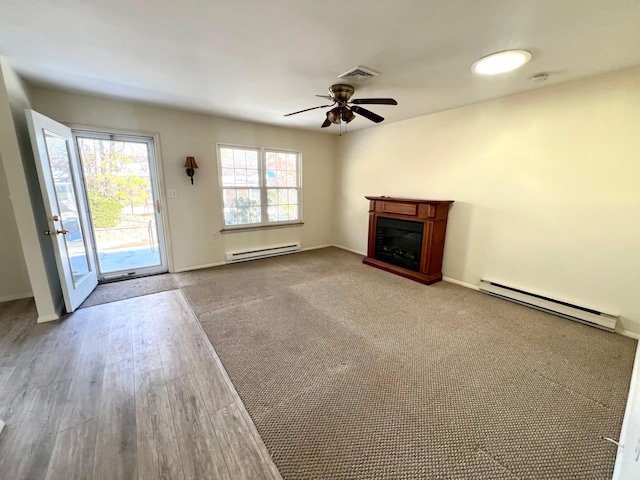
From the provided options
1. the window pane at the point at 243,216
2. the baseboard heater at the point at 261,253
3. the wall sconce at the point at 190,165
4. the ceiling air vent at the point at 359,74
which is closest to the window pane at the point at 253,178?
the window pane at the point at 243,216

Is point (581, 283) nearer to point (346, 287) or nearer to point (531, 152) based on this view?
point (531, 152)

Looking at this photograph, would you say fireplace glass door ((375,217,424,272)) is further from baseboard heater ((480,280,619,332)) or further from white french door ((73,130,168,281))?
white french door ((73,130,168,281))

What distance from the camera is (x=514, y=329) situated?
2502 millimetres

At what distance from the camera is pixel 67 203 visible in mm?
2828

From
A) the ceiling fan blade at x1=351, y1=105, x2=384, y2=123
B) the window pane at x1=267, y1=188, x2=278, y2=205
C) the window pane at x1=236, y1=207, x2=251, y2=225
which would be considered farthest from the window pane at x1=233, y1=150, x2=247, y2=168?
the ceiling fan blade at x1=351, y1=105, x2=384, y2=123

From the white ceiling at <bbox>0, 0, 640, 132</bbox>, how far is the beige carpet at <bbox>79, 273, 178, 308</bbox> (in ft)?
7.91

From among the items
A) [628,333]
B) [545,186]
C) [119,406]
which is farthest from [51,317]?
[628,333]

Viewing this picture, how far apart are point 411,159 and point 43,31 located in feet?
13.5

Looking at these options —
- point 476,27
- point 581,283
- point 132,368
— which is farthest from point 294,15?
point 581,283

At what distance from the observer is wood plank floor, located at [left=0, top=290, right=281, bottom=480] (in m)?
1.27

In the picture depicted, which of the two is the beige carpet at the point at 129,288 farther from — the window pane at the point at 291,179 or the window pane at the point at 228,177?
the window pane at the point at 291,179

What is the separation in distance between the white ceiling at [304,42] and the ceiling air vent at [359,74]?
0.08 m

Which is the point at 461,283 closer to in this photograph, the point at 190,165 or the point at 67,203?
the point at 190,165

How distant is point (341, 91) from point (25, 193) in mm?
3170
